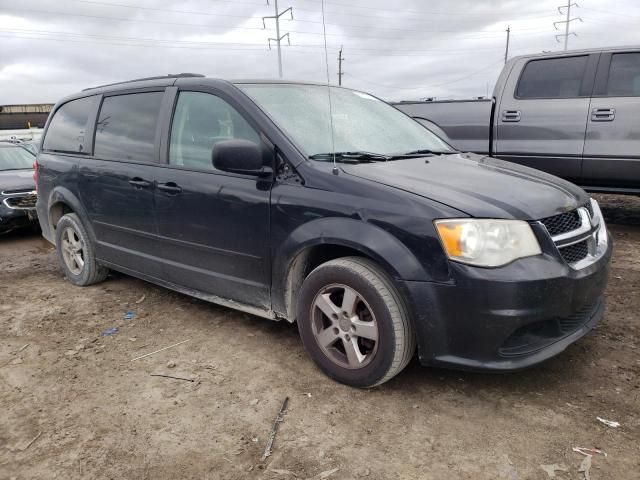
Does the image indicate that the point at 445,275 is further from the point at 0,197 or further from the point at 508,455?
the point at 0,197

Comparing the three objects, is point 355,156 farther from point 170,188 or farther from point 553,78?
point 553,78

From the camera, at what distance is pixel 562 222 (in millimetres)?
2705

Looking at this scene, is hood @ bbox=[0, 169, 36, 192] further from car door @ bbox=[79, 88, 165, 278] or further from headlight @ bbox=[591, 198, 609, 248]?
headlight @ bbox=[591, 198, 609, 248]

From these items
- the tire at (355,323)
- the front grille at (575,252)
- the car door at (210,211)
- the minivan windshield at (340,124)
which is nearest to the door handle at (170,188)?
the car door at (210,211)

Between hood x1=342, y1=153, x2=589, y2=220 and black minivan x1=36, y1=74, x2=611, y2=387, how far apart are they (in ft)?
0.05

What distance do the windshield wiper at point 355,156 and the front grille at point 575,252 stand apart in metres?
1.13

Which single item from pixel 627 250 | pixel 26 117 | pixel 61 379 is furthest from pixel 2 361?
pixel 26 117

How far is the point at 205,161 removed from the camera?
341cm

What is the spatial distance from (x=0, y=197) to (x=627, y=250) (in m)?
7.77

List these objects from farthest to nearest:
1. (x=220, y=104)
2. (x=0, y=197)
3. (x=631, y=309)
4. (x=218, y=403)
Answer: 1. (x=0, y=197)
2. (x=631, y=309)
3. (x=220, y=104)
4. (x=218, y=403)

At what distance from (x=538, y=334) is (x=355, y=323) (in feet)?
2.96

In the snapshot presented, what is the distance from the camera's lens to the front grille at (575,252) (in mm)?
2607

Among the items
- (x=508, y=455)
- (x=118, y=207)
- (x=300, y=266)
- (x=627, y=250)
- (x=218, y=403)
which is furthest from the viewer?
(x=627, y=250)

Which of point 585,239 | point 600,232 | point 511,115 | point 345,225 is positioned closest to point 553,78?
point 511,115
